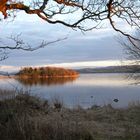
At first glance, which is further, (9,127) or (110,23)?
(110,23)

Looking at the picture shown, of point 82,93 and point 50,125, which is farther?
point 82,93

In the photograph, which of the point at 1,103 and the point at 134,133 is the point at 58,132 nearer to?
the point at 134,133

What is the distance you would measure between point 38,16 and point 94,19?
1566mm

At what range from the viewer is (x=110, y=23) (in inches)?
501

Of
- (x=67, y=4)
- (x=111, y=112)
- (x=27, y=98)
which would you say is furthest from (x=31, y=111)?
(x=67, y=4)

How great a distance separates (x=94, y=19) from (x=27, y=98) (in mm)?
4716

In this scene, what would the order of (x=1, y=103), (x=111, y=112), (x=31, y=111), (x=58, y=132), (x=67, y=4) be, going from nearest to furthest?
(x=58, y=132)
(x=67, y=4)
(x=1, y=103)
(x=31, y=111)
(x=111, y=112)

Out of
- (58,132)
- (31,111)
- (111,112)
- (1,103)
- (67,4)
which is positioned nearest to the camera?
(58,132)

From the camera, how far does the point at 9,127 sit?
38.7 feet

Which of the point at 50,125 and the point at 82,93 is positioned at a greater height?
the point at 50,125

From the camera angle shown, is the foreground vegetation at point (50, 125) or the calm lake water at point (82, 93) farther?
the calm lake water at point (82, 93)

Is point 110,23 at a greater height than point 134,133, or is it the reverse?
point 110,23

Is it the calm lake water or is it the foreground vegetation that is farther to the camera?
the calm lake water

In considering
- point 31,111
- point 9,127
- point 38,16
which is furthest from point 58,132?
point 31,111
